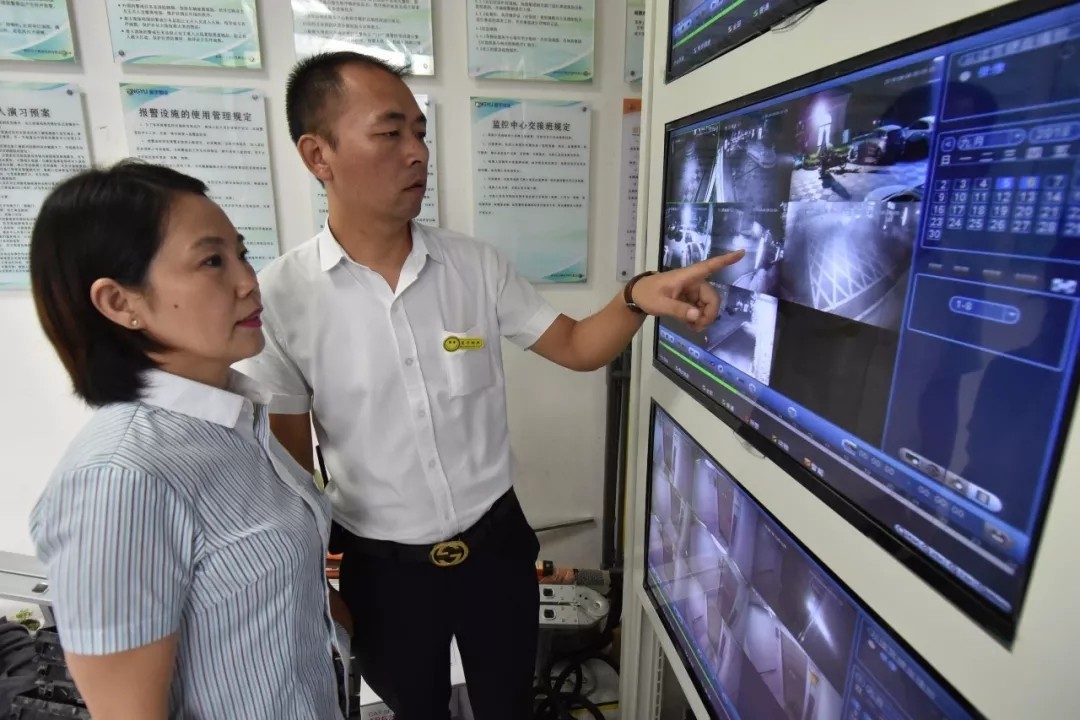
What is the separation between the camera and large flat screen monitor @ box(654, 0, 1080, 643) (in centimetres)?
44

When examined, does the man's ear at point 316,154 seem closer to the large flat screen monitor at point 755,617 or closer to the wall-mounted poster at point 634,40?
the large flat screen monitor at point 755,617

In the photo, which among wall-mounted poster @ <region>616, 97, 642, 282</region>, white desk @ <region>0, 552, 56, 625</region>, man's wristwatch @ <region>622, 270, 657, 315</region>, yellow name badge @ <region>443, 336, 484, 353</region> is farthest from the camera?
wall-mounted poster @ <region>616, 97, 642, 282</region>

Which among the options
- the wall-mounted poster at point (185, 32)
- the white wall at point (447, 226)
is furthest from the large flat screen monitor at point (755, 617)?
the wall-mounted poster at point (185, 32)

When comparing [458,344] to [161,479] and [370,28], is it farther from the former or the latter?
[370,28]

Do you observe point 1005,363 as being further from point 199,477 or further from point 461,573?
point 461,573

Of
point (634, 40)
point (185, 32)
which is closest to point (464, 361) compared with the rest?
point (634, 40)

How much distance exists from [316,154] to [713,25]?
0.78m

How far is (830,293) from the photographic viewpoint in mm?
687

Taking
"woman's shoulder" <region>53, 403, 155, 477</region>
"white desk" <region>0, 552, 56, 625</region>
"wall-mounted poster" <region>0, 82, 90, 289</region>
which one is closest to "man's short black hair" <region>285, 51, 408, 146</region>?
"woman's shoulder" <region>53, 403, 155, 477</region>

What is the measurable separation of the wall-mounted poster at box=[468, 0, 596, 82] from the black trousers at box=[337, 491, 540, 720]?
4.10 ft

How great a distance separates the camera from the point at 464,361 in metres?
1.23

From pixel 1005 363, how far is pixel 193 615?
0.96 meters

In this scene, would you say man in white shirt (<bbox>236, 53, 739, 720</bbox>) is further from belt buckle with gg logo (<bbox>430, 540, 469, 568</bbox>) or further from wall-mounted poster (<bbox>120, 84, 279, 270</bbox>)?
wall-mounted poster (<bbox>120, 84, 279, 270</bbox>)

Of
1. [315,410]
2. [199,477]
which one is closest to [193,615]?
[199,477]
